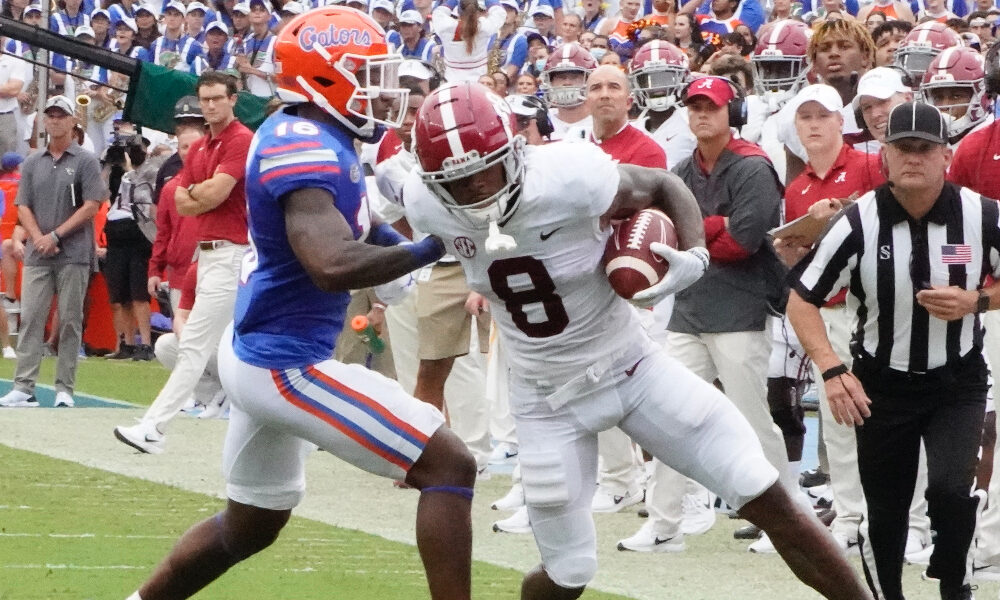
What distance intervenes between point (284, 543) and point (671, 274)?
2.68 m

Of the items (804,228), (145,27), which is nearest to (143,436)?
(804,228)

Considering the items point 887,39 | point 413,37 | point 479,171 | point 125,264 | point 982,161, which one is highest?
point 479,171

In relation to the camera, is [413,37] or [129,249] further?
[413,37]

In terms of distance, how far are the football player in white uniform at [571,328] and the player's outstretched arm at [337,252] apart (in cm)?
15

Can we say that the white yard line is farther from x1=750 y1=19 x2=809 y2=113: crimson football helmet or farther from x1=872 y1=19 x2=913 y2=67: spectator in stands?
x1=872 y1=19 x2=913 y2=67: spectator in stands

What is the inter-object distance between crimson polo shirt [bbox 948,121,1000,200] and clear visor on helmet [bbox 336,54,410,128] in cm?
220

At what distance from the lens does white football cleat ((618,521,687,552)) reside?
6312mm

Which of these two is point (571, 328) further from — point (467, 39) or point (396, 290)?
point (467, 39)

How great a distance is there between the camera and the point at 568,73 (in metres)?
8.27

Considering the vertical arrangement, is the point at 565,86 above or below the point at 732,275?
above

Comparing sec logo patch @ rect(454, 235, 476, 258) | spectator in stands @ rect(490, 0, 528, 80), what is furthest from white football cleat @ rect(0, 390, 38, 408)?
sec logo patch @ rect(454, 235, 476, 258)

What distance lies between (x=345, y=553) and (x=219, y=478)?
194cm

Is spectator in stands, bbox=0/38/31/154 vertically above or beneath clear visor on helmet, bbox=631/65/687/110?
beneath

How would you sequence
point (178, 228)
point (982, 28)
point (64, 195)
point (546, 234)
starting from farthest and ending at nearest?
point (982, 28) < point (64, 195) < point (178, 228) < point (546, 234)
